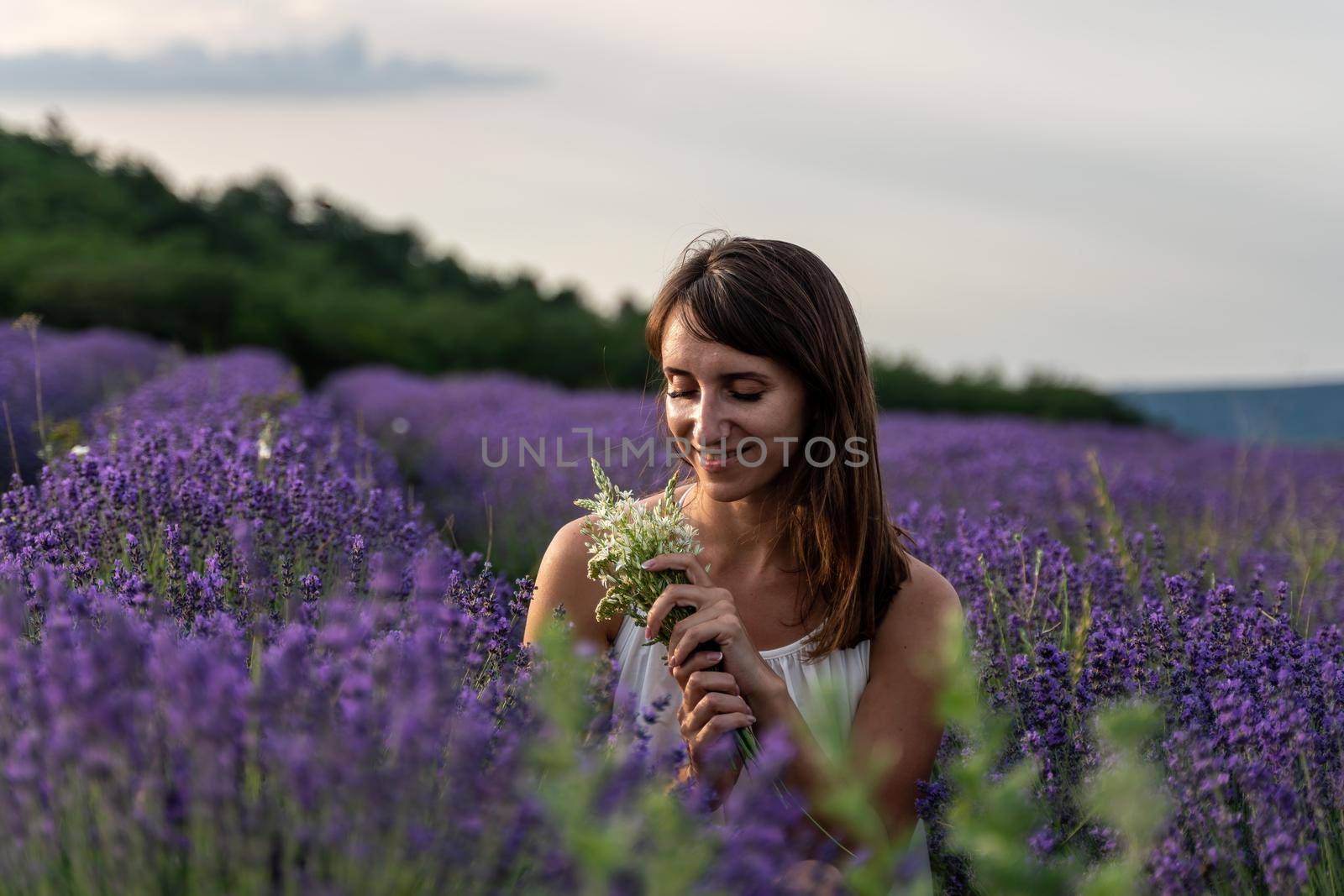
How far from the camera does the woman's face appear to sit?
7.07 feet

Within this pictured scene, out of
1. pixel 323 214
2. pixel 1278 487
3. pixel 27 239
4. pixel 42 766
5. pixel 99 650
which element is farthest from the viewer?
pixel 323 214

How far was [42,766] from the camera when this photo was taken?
1.33m

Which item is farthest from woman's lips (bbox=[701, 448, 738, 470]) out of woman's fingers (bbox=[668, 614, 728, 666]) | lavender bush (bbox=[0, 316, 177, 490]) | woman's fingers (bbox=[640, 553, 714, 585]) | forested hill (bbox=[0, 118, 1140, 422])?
forested hill (bbox=[0, 118, 1140, 422])

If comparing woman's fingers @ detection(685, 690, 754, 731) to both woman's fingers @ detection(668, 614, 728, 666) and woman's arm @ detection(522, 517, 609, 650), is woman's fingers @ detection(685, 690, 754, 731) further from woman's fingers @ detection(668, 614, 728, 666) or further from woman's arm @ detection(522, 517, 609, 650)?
woman's arm @ detection(522, 517, 609, 650)

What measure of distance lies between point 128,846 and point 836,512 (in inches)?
56.2

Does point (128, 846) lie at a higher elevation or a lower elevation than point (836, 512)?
lower

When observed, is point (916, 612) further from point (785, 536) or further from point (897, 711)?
point (785, 536)

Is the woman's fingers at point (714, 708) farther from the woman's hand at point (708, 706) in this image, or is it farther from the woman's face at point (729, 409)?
the woman's face at point (729, 409)

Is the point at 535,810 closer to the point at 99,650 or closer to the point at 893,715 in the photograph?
the point at 99,650

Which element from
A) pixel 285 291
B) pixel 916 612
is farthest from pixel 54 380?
pixel 285 291

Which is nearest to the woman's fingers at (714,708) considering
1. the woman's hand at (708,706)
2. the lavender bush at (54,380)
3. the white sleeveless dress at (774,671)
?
the woman's hand at (708,706)

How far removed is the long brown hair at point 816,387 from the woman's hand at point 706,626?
410 mm

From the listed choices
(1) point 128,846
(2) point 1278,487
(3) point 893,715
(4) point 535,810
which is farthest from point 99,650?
(2) point 1278,487

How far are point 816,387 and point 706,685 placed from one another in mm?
647
